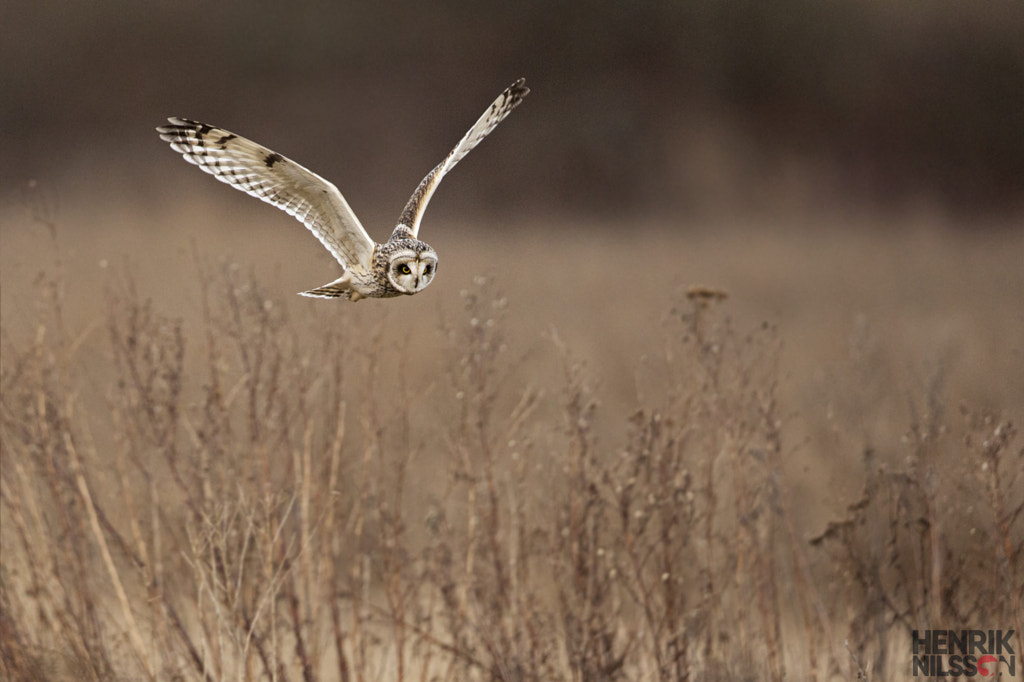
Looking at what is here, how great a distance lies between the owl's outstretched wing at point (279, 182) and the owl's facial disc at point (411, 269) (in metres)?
0.06

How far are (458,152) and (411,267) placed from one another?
0.73ft

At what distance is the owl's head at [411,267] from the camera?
0.74m

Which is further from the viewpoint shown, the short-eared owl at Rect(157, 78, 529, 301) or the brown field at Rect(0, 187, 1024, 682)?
the brown field at Rect(0, 187, 1024, 682)

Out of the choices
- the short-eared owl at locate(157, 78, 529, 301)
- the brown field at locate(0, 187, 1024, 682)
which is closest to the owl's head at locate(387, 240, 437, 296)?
the short-eared owl at locate(157, 78, 529, 301)

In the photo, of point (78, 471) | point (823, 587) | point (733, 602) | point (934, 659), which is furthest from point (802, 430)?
point (78, 471)

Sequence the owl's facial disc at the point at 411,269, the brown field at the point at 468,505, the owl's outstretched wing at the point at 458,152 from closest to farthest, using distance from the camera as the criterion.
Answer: the owl's facial disc at the point at 411,269 → the owl's outstretched wing at the point at 458,152 → the brown field at the point at 468,505

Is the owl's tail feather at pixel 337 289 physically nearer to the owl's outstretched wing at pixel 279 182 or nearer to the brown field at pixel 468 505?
the owl's outstretched wing at pixel 279 182

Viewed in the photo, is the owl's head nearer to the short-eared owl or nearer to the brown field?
the short-eared owl

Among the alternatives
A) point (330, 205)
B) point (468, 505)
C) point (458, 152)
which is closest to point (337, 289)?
point (330, 205)

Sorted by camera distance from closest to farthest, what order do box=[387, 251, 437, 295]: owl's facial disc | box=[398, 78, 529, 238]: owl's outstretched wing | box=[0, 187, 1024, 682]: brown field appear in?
box=[387, 251, 437, 295]: owl's facial disc
box=[398, 78, 529, 238]: owl's outstretched wing
box=[0, 187, 1024, 682]: brown field

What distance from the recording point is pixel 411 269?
29.4 inches

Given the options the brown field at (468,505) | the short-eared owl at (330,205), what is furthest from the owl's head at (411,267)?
the brown field at (468,505)

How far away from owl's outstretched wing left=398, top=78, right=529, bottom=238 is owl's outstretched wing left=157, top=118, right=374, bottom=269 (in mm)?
44

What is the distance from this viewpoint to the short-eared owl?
0.76 metres
